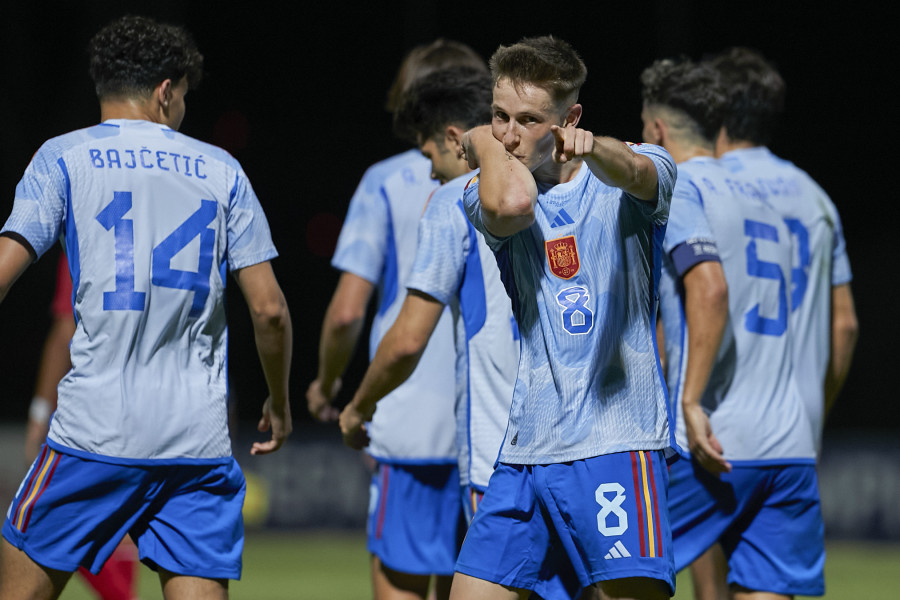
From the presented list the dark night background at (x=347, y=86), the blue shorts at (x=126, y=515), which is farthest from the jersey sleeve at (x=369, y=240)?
the dark night background at (x=347, y=86)

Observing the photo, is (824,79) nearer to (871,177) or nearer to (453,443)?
(871,177)

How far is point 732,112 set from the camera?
461 centimetres

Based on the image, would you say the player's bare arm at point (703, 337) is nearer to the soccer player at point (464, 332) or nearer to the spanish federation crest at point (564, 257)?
the soccer player at point (464, 332)

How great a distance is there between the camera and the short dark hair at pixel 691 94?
438cm

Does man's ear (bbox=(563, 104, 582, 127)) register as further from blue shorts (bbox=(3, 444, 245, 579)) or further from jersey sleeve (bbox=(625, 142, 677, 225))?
blue shorts (bbox=(3, 444, 245, 579))

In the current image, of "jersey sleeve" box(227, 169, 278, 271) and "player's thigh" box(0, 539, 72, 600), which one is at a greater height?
"jersey sleeve" box(227, 169, 278, 271)

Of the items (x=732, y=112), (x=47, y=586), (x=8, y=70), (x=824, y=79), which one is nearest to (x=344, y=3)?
(x=8, y=70)

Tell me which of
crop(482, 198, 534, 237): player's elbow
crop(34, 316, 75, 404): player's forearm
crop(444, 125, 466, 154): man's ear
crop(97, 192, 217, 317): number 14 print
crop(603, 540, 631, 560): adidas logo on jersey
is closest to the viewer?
crop(482, 198, 534, 237): player's elbow

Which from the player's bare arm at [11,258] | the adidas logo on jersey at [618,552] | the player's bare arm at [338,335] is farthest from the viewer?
the player's bare arm at [338,335]

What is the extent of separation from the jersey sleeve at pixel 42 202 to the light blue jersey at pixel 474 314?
1.01m

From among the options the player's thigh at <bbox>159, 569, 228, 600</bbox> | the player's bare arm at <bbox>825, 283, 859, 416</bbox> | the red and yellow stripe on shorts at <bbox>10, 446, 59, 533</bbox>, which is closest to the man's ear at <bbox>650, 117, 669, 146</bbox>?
the player's bare arm at <bbox>825, 283, 859, 416</bbox>

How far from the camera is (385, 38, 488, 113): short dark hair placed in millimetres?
4400

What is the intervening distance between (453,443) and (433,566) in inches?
17.4

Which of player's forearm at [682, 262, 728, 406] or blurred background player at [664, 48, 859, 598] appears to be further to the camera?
blurred background player at [664, 48, 859, 598]
